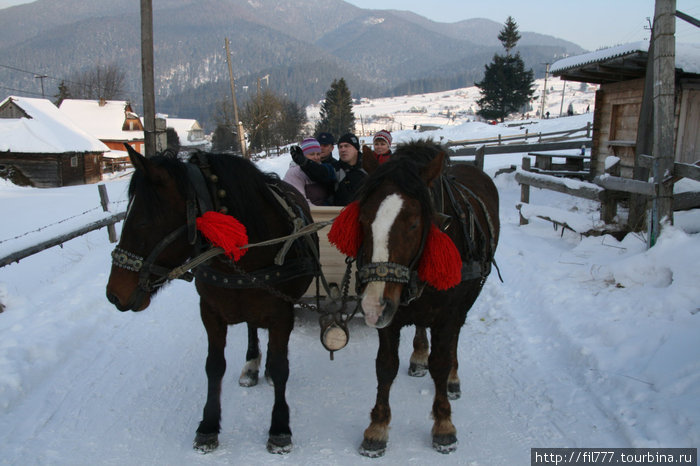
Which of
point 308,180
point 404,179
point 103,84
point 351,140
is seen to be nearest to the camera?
point 404,179

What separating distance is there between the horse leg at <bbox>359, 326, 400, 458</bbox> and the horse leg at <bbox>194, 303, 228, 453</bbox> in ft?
3.27

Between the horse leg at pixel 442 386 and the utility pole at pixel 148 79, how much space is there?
747 cm

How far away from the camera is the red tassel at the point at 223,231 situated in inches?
100.0

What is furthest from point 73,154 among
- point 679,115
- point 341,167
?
point 679,115

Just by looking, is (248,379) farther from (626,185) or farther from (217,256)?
(626,185)

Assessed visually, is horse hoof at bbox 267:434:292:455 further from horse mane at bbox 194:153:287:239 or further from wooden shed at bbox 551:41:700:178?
wooden shed at bbox 551:41:700:178

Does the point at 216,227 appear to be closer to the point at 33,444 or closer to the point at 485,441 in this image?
the point at 33,444

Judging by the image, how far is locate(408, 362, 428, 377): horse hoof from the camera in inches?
153

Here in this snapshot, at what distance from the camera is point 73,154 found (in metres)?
29.5

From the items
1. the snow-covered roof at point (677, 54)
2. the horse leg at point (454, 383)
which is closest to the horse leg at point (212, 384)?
the horse leg at point (454, 383)

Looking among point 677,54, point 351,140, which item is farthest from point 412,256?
point 677,54

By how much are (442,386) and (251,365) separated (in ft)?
5.57

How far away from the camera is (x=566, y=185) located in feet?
24.4

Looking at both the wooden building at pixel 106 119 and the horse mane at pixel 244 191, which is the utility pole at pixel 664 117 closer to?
the horse mane at pixel 244 191
